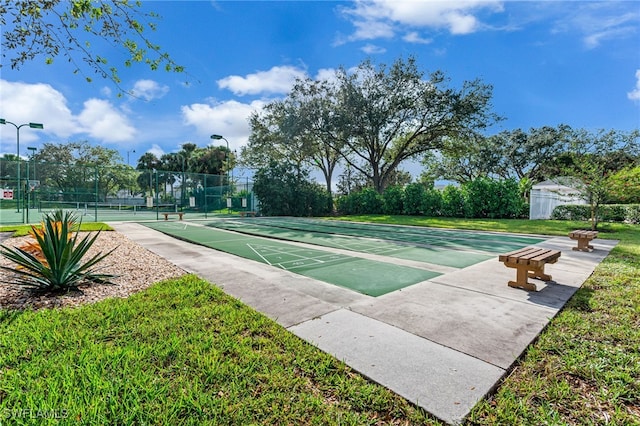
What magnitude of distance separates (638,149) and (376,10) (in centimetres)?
2947

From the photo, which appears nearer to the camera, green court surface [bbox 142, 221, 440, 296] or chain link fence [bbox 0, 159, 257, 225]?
green court surface [bbox 142, 221, 440, 296]

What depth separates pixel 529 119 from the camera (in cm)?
2998

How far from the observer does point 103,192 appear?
2236 centimetres

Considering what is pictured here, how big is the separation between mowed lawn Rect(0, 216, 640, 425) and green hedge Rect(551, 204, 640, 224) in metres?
17.0

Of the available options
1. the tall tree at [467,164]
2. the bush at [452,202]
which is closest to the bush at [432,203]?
the bush at [452,202]

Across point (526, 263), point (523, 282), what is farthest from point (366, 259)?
point (526, 263)

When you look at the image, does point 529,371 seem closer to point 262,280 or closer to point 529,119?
point 262,280

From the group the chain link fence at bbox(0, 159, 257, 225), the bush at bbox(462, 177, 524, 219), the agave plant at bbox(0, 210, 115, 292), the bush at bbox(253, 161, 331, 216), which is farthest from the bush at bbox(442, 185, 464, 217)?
the agave plant at bbox(0, 210, 115, 292)

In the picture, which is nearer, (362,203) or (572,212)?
(572,212)

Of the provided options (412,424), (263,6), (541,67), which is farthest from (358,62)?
(412,424)

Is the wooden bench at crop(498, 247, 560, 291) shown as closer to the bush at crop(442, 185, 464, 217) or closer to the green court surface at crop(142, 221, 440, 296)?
the green court surface at crop(142, 221, 440, 296)

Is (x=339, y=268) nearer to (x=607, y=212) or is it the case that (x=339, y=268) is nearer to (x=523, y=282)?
(x=523, y=282)

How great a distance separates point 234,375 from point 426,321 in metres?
1.96

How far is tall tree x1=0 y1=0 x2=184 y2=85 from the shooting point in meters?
3.83
